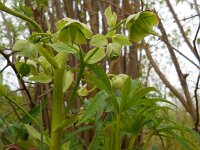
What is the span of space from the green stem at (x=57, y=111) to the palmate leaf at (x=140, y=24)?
0.11 meters

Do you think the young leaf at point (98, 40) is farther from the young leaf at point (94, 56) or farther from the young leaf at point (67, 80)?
the young leaf at point (67, 80)

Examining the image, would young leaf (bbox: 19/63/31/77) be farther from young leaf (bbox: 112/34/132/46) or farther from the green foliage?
young leaf (bbox: 112/34/132/46)

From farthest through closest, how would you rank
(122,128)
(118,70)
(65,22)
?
1. (118,70)
2. (122,128)
3. (65,22)

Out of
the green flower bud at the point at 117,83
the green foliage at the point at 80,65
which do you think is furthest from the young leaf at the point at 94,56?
the green flower bud at the point at 117,83

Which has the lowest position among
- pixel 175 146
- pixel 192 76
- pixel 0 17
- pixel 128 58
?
pixel 175 146

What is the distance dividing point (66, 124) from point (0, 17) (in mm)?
1720

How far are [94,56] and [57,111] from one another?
0.09 m

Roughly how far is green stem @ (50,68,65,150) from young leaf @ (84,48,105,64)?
0.04 metres

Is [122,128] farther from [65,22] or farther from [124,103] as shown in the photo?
[65,22]

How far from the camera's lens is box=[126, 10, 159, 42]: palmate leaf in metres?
0.52

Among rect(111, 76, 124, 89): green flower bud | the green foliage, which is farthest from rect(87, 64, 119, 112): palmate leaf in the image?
rect(111, 76, 124, 89): green flower bud

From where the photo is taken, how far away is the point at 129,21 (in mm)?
517

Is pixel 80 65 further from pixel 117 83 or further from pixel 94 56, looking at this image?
pixel 117 83

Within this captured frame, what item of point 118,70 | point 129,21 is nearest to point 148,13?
point 129,21
